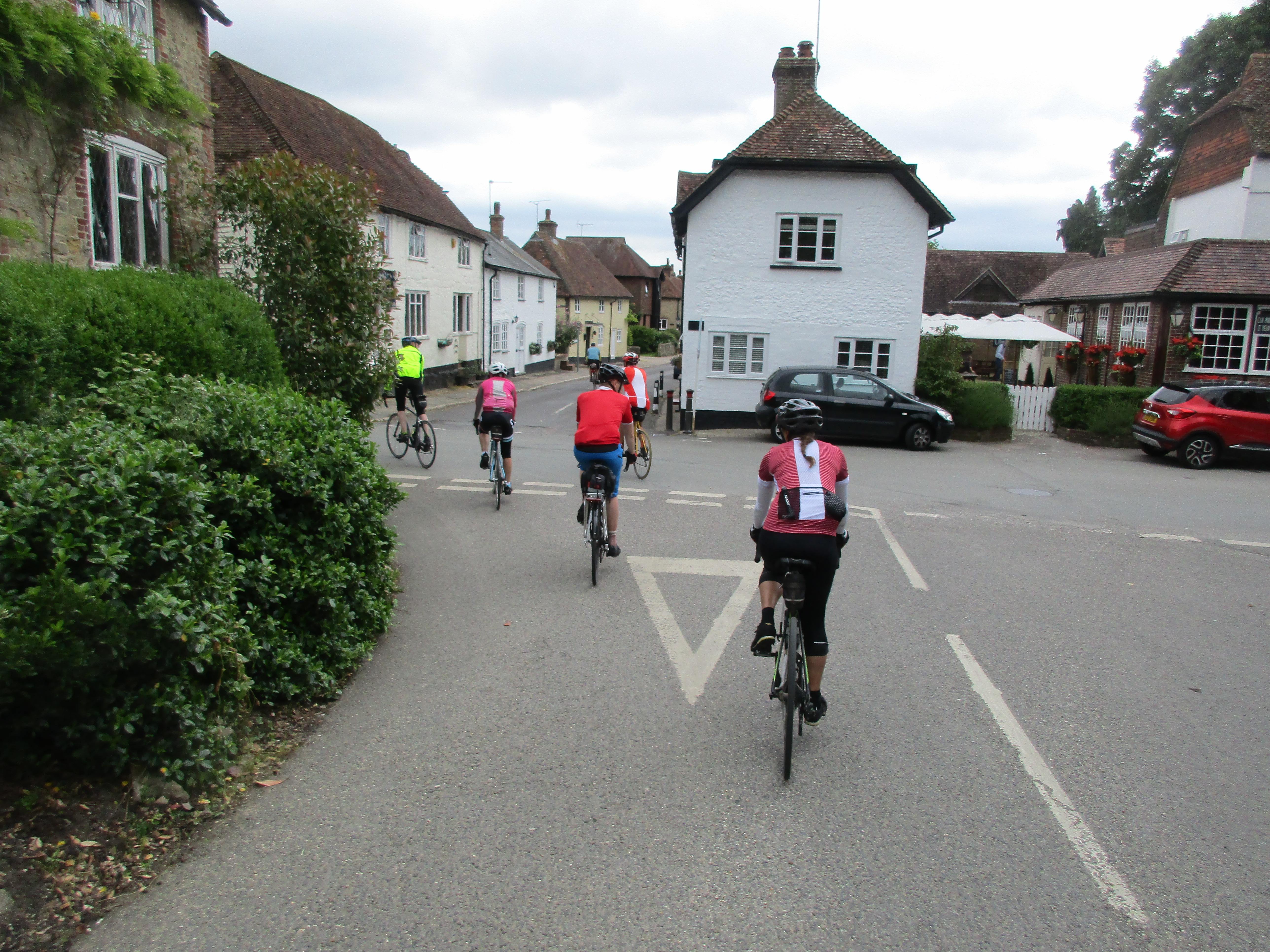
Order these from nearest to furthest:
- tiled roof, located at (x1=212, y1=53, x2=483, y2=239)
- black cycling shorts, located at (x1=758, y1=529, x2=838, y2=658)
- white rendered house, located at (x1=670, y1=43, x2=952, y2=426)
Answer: black cycling shorts, located at (x1=758, y1=529, x2=838, y2=658) < white rendered house, located at (x1=670, y1=43, x2=952, y2=426) < tiled roof, located at (x1=212, y1=53, x2=483, y2=239)

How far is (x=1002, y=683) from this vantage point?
20.0ft

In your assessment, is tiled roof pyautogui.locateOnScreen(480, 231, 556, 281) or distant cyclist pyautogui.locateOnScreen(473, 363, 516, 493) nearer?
distant cyclist pyautogui.locateOnScreen(473, 363, 516, 493)

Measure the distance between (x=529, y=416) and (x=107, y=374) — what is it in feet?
60.0

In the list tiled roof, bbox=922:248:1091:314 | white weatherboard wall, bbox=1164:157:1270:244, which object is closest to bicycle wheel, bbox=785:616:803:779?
white weatherboard wall, bbox=1164:157:1270:244

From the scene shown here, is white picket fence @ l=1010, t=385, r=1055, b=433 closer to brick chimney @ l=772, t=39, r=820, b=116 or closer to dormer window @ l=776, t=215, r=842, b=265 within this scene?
dormer window @ l=776, t=215, r=842, b=265

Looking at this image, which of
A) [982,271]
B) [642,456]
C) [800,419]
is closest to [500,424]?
[642,456]

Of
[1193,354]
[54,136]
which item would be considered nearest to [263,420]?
[54,136]

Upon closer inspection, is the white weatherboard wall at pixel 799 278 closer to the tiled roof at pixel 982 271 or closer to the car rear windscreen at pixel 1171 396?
the car rear windscreen at pixel 1171 396

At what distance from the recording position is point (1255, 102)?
1215 inches

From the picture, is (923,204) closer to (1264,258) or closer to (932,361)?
(932,361)

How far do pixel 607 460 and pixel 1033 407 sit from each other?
1810 cm

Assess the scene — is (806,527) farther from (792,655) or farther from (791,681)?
(791,681)

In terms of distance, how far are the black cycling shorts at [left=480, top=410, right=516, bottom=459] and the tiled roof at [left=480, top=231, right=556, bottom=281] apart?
27.1 meters

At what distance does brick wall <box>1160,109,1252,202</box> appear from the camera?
30.8 metres
